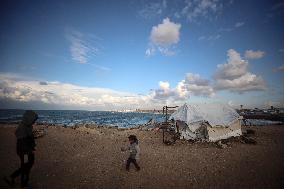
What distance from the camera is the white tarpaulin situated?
74.0 feet

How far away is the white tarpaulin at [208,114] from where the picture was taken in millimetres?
22556

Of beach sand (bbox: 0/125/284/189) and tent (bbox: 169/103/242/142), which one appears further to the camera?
tent (bbox: 169/103/242/142)

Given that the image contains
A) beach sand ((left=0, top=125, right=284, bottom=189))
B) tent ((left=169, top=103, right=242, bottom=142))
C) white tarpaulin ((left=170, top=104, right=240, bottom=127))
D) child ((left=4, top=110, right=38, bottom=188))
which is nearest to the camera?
child ((left=4, top=110, right=38, bottom=188))

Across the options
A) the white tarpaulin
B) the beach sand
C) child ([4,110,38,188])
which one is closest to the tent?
the white tarpaulin

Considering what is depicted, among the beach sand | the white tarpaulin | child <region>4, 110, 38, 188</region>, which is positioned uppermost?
the white tarpaulin

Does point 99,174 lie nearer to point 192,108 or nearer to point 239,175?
point 239,175

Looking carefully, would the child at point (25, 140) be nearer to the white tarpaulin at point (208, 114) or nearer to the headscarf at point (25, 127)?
the headscarf at point (25, 127)

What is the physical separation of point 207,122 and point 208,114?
1.08 m

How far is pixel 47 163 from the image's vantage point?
1373 cm

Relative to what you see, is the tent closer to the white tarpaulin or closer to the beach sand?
the white tarpaulin

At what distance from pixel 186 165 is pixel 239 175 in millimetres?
3388

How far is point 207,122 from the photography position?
22.3 meters

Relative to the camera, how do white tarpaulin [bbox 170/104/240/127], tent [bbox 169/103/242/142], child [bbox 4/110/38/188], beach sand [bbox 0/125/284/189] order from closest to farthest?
child [bbox 4/110/38/188] → beach sand [bbox 0/125/284/189] → tent [bbox 169/103/242/142] → white tarpaulin [bbox 170/104/240/127]

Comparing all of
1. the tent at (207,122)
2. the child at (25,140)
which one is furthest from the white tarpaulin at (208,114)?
the child at (25,140)
